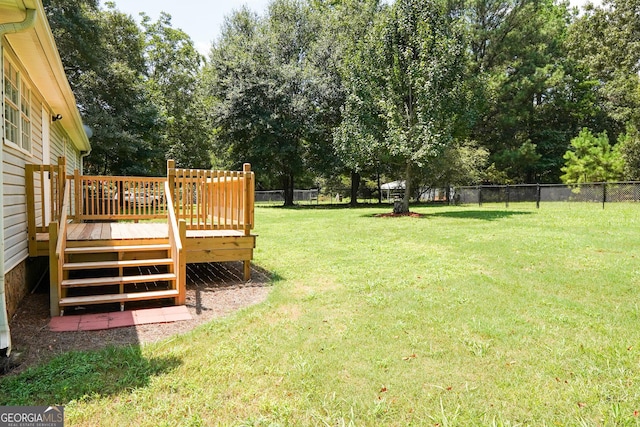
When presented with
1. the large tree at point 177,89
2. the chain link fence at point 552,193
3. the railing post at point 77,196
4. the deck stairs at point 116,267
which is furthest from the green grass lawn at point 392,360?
the large tree at point 177,89

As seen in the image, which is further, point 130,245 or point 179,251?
point 130,245

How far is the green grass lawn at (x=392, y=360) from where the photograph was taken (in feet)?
7.47

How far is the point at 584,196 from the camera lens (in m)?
15.8

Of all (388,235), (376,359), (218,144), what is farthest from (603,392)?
(218,144)

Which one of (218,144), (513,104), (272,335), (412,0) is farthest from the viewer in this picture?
(513,104)

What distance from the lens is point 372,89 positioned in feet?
48.8

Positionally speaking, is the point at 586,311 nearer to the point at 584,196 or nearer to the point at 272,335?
the point at 272,335

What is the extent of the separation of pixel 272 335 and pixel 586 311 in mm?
3215

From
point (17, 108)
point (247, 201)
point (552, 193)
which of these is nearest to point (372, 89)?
point (552, 193)

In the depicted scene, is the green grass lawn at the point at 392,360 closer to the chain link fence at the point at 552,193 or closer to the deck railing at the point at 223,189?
the deck railing at the point at 223,189

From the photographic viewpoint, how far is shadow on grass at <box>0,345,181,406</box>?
2.43 m

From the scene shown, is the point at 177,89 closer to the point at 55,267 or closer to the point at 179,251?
the point at 179,251

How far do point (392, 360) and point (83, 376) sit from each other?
225 cm

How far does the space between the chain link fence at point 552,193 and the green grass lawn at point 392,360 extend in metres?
11.3
